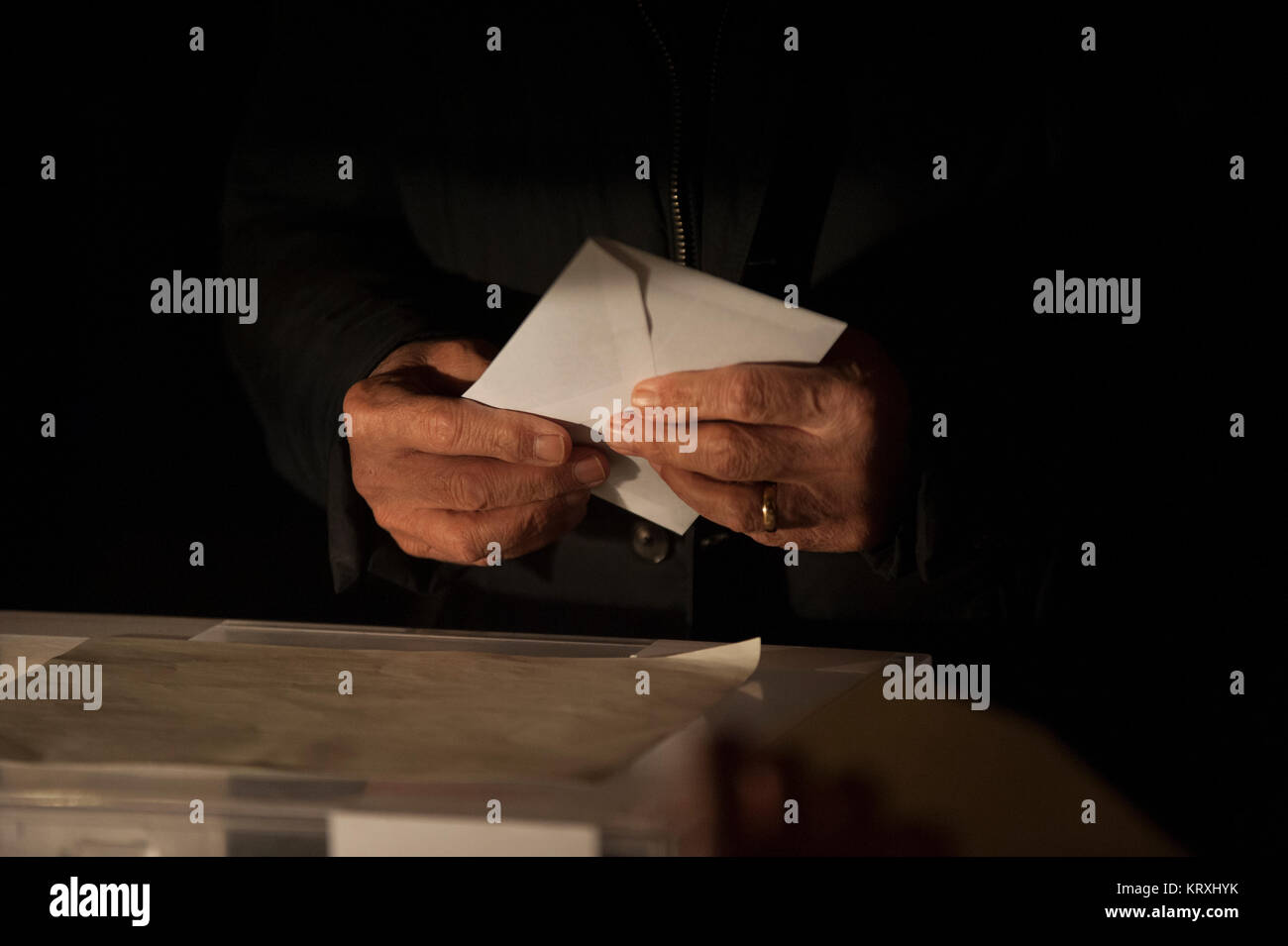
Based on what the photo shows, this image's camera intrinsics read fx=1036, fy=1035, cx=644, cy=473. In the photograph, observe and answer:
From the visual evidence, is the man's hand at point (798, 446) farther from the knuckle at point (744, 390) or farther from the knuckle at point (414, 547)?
the knuckle at point (414, 547)

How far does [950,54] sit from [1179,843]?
0.74 m

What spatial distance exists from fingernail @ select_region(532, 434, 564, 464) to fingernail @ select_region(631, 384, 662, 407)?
0.24 ft

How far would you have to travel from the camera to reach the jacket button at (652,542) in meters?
0.93

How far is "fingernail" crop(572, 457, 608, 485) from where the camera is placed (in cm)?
72

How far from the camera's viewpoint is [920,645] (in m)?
1.01

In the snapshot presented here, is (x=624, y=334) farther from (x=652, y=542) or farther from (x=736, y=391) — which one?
(x=652, y=542)

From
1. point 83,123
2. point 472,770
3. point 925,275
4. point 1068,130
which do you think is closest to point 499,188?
point 925,275

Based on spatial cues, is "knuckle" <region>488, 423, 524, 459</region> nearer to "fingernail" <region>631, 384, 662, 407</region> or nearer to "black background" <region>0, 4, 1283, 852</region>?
"fingernail" <region>631, 384, 662, 407</region>

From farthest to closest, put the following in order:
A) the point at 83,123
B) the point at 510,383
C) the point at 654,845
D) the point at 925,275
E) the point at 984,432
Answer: the point at 83,123 → the point at 925,275 → the point at 984,432 → the point at 510,383 → the point at 654,845

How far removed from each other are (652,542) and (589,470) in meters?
0.22

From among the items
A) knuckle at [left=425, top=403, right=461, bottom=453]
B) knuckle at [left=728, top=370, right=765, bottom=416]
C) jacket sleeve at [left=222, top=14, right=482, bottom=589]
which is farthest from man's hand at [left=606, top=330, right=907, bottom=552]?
jacket sleeve at [left=222, top=14, right=482, bottom=589]
